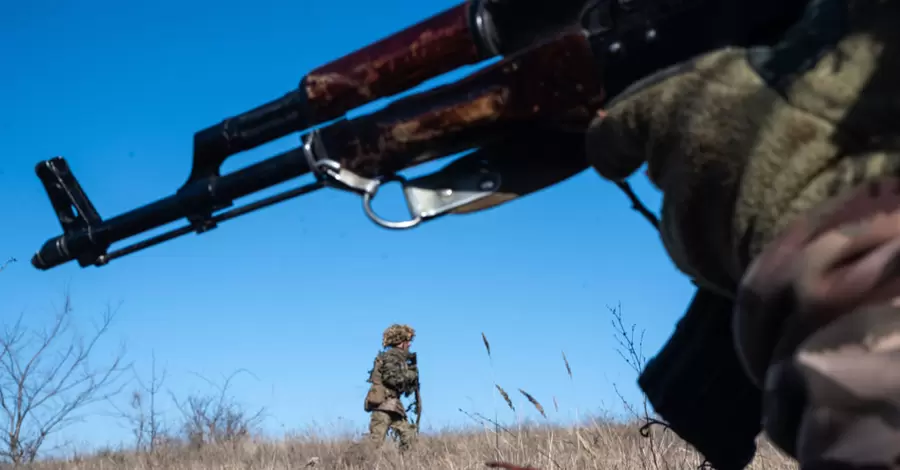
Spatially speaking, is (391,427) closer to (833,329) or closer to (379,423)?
(379,423)

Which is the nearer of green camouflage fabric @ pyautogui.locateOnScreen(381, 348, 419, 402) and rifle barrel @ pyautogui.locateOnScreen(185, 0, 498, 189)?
rifle barrel @ pyautogui.locateOnScreen(185, 0, 498, 189)

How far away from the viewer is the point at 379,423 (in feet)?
33.4

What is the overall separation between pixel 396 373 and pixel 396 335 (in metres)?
0.78

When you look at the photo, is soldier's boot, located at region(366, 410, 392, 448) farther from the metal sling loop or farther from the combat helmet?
the metal sling loop

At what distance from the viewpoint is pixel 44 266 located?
272cm

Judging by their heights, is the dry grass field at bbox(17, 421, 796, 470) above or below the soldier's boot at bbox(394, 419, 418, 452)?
above

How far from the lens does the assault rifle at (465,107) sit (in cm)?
159

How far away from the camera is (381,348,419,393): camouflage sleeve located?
1073 cm

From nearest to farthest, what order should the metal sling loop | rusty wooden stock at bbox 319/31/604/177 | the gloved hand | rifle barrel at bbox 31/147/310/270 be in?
the gloved hand < rusty wooden stock at bbox 319/31/604/177 < the metal sling loop < rifle barrel at bbox 31/147/310/270

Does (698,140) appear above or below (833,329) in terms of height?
above

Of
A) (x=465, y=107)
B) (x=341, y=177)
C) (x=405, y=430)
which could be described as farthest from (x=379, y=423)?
(x=465, y=107)

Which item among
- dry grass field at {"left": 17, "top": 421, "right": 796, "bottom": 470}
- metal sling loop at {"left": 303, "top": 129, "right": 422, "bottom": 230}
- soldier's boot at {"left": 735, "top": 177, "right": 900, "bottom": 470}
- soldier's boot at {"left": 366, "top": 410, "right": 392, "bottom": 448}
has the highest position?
metal sling loop at {"left": 303, "top": 129, "right": 422, "bottom": 230}

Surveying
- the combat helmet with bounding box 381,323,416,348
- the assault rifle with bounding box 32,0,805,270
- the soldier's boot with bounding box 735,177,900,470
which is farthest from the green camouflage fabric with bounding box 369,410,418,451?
the soldier's boot with bounding box 735,177,900,470

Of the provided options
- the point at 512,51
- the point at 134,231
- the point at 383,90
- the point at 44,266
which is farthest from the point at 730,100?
the point at 44,266
